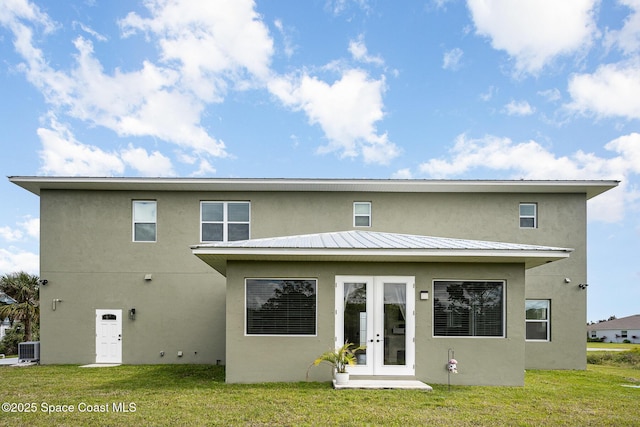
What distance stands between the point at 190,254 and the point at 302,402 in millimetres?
7465

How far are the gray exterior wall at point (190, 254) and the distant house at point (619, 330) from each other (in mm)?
36495

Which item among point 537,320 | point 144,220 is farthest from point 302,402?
point 537,320

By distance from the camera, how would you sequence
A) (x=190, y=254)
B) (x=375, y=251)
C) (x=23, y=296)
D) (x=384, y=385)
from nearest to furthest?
(x=384, y=385), (x=375, y=251), (x=190, y=254), (x=23, y=296)

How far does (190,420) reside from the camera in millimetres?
6969

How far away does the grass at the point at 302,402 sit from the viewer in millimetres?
7078

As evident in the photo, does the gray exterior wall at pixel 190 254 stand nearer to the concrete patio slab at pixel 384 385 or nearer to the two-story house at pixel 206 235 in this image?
the two-story house at pixel 206 235

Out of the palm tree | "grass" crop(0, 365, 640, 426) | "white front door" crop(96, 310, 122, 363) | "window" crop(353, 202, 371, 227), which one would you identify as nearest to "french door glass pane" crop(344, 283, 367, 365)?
"grass" crop(0, 365, 640, 426)

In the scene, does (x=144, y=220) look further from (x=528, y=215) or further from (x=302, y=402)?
(x=528, y=215)

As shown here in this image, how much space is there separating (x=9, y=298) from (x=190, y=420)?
672 inches

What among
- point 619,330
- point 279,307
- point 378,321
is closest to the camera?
point 378,321

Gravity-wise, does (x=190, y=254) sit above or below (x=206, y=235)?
below

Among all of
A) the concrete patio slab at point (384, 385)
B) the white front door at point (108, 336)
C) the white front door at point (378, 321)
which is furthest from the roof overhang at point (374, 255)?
the white front door at point (108, 336)

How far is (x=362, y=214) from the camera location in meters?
14.3

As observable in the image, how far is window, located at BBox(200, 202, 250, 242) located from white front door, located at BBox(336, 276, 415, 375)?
200 inches
